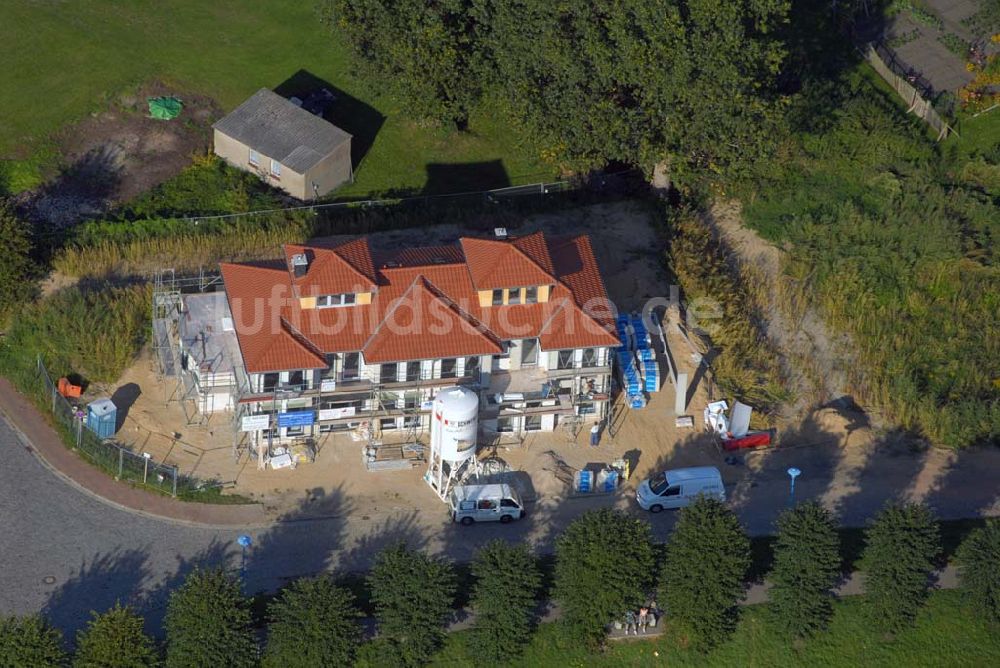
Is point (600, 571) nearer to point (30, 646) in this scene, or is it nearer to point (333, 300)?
point (333, 300)

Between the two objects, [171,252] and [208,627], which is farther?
[171,252]

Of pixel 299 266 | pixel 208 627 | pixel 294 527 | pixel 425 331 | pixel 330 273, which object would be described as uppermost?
pixel 299 266

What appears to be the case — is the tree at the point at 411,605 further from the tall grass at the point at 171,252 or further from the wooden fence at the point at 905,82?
the wooden fence at the point at 905,82

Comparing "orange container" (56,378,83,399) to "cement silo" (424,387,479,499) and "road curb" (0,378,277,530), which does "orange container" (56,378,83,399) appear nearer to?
"road curb" (0,378,277,530)

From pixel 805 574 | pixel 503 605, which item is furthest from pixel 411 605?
pixel 805 574

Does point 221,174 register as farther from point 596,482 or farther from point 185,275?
point 596,482

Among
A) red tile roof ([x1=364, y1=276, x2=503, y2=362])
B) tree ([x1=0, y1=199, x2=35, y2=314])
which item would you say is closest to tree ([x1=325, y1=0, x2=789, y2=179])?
red tile roof ([x1=364, y1=276, x2=503, y2=362])
